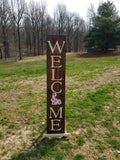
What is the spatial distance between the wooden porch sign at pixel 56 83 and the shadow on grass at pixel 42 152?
145 mm

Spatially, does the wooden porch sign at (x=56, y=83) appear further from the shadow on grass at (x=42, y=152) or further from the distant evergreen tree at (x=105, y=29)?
the distant evergreen tree at (x=105, y=29)

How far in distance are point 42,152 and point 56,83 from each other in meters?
1.22

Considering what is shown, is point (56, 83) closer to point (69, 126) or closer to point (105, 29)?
point (69, 126)

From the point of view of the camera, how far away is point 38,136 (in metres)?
2.65

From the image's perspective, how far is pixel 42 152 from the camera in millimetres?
2244

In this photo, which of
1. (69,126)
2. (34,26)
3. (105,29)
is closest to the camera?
(69,126)

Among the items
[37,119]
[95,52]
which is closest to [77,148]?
[37,119]

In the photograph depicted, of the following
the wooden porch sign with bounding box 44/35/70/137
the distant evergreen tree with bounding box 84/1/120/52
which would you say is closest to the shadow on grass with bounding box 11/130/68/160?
the wooden porch sign with bounding box 44/35/70/137

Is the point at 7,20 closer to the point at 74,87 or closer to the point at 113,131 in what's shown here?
the point at 74,87

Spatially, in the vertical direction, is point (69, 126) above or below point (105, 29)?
below

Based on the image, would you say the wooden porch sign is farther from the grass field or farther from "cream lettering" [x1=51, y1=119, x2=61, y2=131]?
the grass field

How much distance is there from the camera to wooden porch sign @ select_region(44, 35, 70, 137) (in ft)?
7.32

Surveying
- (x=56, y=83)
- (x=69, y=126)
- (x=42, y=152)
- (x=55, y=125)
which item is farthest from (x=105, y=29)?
(x=42, y=152)

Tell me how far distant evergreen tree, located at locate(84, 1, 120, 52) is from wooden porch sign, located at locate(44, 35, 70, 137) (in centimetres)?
1523
